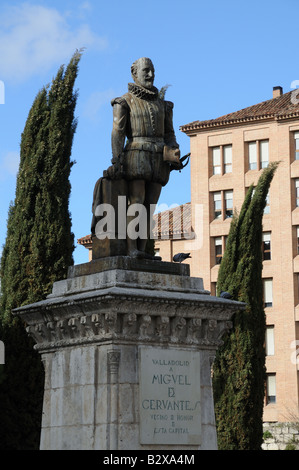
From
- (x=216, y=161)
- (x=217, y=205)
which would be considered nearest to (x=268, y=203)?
(x=217, y=205)

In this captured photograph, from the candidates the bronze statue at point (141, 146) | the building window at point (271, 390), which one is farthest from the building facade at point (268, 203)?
the bronze statue at point (141, 146)

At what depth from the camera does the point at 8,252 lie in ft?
92.0

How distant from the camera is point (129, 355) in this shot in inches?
589

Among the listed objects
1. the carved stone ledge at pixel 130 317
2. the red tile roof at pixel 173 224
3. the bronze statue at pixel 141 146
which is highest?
the red tile roof at pixel 173 224

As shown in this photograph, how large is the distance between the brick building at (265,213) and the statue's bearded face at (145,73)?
138 feet

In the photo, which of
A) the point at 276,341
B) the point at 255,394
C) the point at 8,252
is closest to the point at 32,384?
the point at 8,252

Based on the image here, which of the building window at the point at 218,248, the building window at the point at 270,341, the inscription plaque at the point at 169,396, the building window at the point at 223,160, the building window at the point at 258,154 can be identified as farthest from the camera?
the building window at the point at 223,160

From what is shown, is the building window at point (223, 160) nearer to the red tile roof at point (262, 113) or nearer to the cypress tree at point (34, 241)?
the red tile roof at point (262, 113)

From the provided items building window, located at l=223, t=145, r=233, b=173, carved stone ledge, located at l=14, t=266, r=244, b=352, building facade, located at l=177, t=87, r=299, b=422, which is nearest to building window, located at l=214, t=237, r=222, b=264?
building facade, located at l=177, t=87, r=299, b=422

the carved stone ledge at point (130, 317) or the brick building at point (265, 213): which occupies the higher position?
the brick building at point (265, 213)

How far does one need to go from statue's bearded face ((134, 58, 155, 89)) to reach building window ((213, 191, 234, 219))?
46008mm

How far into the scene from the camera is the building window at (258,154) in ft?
203
